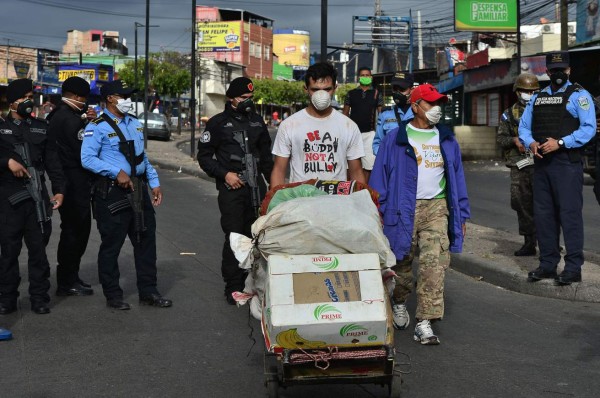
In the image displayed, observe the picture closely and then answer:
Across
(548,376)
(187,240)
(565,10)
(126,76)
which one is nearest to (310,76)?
(548,376)

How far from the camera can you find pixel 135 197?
791cm

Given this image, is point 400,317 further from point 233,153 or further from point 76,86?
point 76,86

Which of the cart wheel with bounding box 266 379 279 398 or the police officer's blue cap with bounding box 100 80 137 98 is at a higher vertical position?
the police officer's blue cap with bounding box 100 80 137 98

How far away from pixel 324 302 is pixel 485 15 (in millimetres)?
28234

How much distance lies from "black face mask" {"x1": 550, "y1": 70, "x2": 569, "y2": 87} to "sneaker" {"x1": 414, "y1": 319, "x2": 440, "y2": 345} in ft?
9.67

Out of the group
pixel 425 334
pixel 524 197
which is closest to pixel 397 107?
pixel 524 197

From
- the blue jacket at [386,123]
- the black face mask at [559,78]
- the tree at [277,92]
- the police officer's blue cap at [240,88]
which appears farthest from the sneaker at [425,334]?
the tree at [277,92]

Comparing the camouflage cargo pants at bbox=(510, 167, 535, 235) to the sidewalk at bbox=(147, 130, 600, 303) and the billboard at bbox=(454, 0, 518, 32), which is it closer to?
the sidewalk at bbox=(147, 130, 600, 303)

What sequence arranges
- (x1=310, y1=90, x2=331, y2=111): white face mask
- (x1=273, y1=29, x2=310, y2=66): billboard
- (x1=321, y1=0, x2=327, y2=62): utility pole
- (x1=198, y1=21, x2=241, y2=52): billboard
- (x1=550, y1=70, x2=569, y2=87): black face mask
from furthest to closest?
(x1=273, y1=29, x2=310, y2=66): billboard
(x1=198, y1=21, x2=241, y2=52): billboard
(x1=321, y1=0, x2=327, y2=62): utility pole
(x1=550, y1=70, x2=569, y2=87): black face mask
(x1=310, y1=90, x2=331, y2=111): white face mask

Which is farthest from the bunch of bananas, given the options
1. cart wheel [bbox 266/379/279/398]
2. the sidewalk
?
the sidewalk

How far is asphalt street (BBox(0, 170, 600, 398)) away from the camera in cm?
557

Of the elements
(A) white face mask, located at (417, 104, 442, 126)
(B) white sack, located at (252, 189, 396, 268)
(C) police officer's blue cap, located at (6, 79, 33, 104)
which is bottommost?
(B) white sack, located at (252, 189, 396, 268)

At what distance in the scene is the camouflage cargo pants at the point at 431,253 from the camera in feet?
21.7

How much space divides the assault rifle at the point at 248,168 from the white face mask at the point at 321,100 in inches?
66.5
